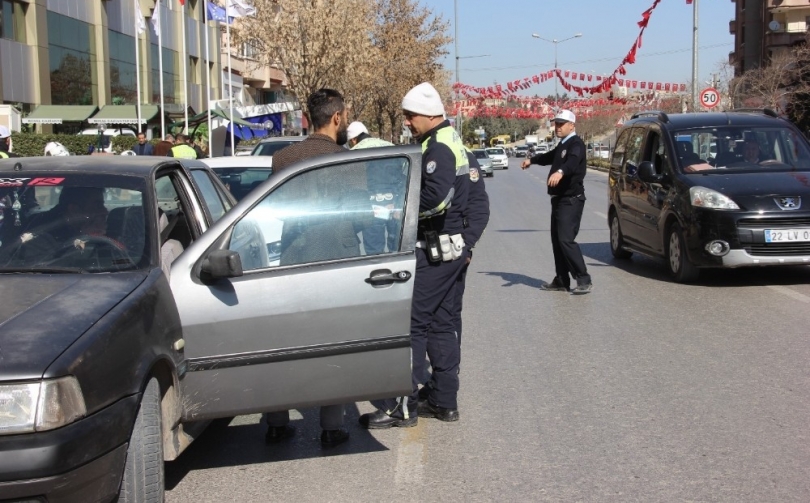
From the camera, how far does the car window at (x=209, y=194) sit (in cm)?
582

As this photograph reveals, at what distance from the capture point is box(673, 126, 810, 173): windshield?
10.8 meters

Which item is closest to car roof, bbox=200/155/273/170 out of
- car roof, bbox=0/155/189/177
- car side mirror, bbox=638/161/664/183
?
car side mirror, bbox=638/161/664/183

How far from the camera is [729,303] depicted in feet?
30.4

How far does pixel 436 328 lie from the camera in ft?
18.3

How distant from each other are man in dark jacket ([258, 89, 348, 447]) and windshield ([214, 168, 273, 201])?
148 inches

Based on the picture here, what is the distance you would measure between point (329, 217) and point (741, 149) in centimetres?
749

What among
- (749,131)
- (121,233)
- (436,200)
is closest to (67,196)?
(121,233)

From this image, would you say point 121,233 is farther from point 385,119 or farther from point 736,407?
point 385,119

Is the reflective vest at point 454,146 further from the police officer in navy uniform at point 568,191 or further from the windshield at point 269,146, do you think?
A: the windshield at point 269,146

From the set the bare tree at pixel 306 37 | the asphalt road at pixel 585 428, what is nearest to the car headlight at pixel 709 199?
the asphalt road at pixel 585 428

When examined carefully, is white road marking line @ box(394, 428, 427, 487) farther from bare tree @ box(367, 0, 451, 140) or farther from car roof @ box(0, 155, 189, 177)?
bare tree @ box(367, 0, 451, 140)

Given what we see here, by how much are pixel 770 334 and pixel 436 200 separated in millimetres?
3869

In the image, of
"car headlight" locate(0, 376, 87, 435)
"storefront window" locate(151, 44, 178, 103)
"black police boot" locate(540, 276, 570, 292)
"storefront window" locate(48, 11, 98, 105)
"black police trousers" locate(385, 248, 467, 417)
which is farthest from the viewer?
"storefront window" locate(151, 44, 178, 103)

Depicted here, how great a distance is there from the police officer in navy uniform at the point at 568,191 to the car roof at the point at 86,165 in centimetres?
508
